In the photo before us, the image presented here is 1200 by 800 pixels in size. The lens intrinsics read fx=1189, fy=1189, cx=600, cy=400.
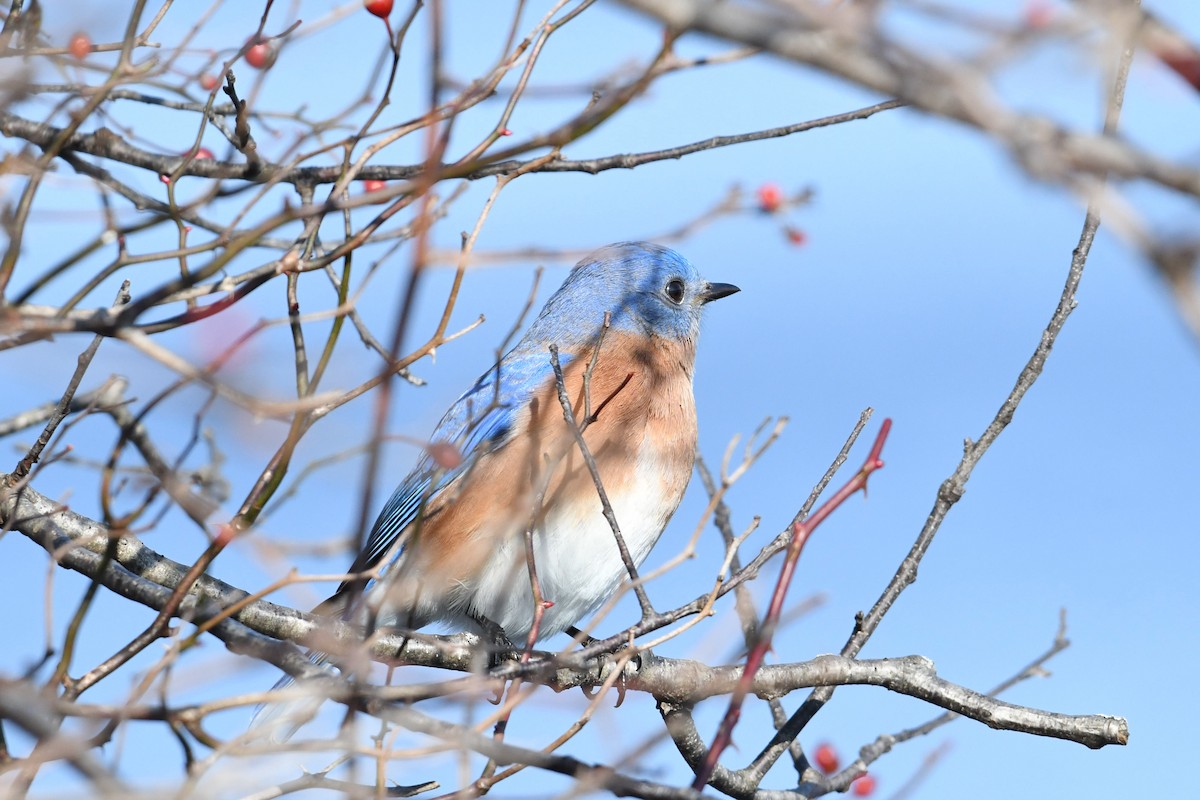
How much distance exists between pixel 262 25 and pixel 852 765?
7.52 ft

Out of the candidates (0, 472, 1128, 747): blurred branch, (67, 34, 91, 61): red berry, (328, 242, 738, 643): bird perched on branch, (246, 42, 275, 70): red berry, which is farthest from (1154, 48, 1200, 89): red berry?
(246, 42, 275, 70): red berry

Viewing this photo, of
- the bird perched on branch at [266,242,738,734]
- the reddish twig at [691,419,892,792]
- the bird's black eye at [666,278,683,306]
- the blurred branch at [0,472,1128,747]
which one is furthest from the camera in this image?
the bird's black eye at [666,278,683,306]

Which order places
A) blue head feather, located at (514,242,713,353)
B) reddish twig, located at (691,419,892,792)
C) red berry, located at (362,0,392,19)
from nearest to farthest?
1. reddish twig, located at (691,419,892,792)
2. red berry, located at (362,0,392,19)
3. blue head feather, located at (514,242,713,353)

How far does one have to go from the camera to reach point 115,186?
287 cm

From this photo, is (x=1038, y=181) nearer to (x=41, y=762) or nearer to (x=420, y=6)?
(x=41, y=762)

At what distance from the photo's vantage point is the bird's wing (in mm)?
3783

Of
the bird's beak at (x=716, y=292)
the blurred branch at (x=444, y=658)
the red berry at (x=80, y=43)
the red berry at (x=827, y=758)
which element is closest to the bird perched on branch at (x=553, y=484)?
the bird's beak at (x=716, y=292)

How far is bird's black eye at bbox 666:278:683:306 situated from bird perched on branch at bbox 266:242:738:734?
9 centimetres

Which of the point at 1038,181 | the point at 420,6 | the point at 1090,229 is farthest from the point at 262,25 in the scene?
the point at 1038,181

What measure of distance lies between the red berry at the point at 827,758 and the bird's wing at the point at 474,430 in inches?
52.5

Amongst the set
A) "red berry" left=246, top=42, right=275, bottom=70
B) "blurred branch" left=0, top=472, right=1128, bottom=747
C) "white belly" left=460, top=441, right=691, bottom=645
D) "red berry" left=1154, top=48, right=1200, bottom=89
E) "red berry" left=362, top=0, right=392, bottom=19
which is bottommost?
"red berry" left=1154, top=48, right=1200, bottom=89

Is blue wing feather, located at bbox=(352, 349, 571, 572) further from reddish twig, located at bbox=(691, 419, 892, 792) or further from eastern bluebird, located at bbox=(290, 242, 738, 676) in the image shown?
reddish twig, located at bbox=(691, 419, 892, 792)

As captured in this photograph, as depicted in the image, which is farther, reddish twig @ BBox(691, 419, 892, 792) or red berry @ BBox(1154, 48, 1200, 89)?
reddish twig @ BBox(691, 419, 892, 792)

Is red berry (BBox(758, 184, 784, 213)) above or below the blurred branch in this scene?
above
